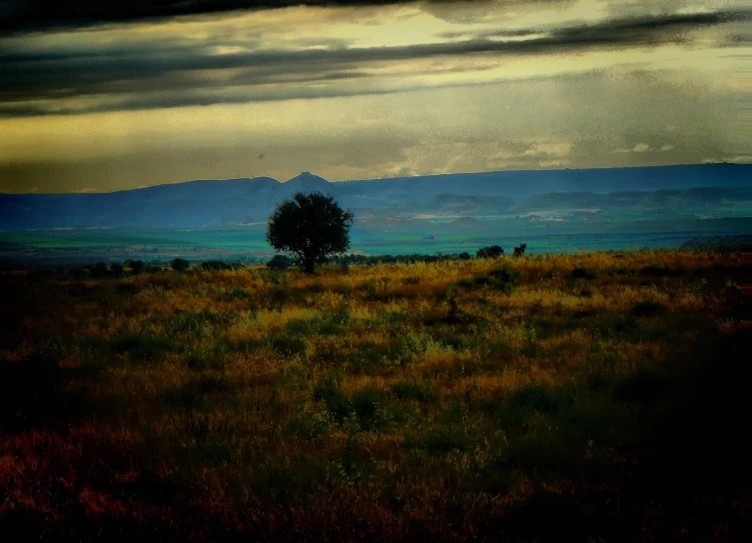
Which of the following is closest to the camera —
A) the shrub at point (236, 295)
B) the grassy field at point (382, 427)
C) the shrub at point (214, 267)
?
the grassy field at point (382, 427)

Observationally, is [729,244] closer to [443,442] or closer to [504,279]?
[504,279]

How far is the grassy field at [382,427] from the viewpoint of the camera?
621 centimetres

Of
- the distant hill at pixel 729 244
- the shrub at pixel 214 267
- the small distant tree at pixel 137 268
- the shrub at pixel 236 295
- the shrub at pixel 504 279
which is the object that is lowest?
the small distant tree at pixel 137 268

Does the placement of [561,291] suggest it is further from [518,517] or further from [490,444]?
[518,517]

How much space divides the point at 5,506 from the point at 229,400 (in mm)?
4199

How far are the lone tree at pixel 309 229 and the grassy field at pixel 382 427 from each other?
22.8m

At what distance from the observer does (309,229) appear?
4159 centimetres

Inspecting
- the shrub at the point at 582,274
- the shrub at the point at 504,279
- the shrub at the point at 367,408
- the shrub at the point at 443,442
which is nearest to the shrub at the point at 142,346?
the shrub at the point at 367,408

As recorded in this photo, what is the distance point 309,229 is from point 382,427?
109ft

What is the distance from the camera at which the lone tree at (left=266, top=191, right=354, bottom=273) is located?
4169cm

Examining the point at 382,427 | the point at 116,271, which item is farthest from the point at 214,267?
the point at 382,427

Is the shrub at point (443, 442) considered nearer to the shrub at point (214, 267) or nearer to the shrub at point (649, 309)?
the shrub at point (649, 309)

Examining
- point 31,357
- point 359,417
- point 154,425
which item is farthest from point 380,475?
point 31,357

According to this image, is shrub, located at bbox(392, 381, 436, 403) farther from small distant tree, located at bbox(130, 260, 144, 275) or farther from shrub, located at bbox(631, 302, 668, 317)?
small distant tree, located at bbox(130, 260, 144, 275)
